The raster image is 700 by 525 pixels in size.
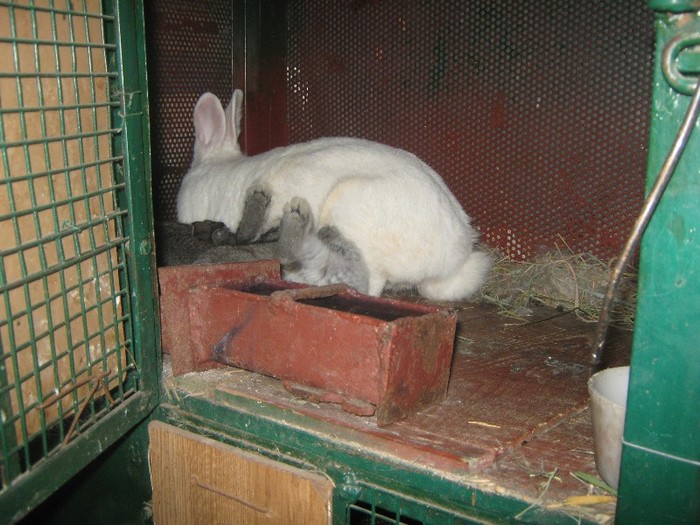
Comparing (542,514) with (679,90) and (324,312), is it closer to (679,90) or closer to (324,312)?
(324,312)

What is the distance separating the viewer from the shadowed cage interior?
10.6 feet

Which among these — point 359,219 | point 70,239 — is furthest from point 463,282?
point 70,239

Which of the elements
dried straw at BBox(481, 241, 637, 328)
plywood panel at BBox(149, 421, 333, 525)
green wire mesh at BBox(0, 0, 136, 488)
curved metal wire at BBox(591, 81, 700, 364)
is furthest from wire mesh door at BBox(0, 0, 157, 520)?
dried straw at BBox(481, 241, 637, 328)

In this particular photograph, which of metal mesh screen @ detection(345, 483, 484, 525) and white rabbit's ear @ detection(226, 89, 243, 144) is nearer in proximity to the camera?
metal mesh screen @ detection(345, 483, 484, 525)

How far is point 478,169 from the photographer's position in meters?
3.67

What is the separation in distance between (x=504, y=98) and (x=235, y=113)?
1540mm

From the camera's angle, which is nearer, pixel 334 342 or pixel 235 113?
pixel 334 342

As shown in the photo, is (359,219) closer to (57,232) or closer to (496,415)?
(496,415)

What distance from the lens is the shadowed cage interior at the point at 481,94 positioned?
325 cm

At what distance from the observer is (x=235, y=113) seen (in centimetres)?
400

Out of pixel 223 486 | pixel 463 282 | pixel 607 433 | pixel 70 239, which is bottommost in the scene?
pixel 223 486

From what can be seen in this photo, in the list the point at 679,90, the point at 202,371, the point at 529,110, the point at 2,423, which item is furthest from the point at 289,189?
the point at 679,90

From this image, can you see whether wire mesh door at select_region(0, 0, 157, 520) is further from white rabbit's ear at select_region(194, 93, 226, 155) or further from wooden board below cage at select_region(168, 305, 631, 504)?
white rabbit's ear at select_region(194, 93, 226, 155)

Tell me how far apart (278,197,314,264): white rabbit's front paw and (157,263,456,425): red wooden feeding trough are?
2.50 feet
